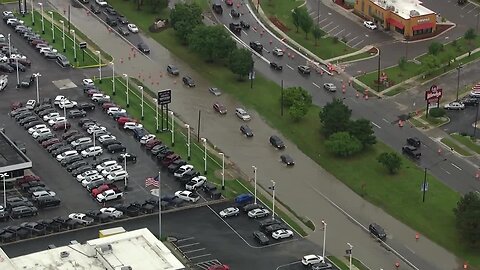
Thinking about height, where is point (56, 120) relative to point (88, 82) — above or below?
above

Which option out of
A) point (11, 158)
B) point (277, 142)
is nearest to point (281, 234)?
point (277, 142)

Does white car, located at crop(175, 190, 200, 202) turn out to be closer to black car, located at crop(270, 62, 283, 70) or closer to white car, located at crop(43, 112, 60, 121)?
white car, located at crop(43, 112, 60, 121)

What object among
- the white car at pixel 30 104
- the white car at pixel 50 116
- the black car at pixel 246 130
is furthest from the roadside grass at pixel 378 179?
the white car at pixel 30 104

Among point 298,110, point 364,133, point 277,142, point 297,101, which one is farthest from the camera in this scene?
point 297,101

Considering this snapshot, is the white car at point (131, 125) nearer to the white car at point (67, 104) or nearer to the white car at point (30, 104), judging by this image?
the white car at point (67, 104)

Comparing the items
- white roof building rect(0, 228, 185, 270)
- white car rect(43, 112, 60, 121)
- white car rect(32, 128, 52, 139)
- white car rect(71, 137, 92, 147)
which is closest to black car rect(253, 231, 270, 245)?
white roof building rect(0, 228, 185, 270)

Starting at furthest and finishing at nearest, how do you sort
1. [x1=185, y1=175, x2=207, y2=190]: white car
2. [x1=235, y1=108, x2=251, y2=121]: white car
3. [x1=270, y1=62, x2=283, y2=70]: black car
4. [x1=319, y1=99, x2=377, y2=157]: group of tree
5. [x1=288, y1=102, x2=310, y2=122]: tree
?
[x1=270, y1=62, x2=283, y2=70]: black car
[x1=235, y1=108, x2=251, y2=121]: white car
[x1=288, y1=102, x2=310, y2=122]: tree
[x1=319, y1=99, x2=377, y2=157]: group of tree
[x1=185, y1=175, x2=207, y2=190]: white car

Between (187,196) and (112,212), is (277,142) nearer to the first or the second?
(187,196)
